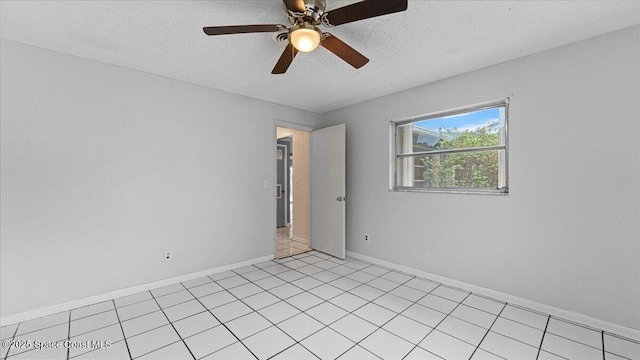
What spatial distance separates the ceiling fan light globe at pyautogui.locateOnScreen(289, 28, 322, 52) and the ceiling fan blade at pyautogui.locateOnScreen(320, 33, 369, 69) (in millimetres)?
96

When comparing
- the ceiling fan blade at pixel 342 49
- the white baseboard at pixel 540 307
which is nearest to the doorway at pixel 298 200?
the white baseboard at pixel 540 307

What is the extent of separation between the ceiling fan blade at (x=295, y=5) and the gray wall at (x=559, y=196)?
1.54 m

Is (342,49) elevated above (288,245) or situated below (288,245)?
above

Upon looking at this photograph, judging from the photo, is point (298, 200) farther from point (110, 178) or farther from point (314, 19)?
point (314, 19)

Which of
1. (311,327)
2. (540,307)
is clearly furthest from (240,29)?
(540,307)

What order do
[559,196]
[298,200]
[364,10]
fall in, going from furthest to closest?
[298,200], [559,196], [364,10]

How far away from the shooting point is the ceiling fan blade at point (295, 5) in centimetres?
143

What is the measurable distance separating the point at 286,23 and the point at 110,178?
2.30 meters

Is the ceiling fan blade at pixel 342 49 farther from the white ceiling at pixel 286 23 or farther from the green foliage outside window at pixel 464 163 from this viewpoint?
the green foliage outside window at pixel 464 163

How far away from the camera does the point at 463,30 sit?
2039mm

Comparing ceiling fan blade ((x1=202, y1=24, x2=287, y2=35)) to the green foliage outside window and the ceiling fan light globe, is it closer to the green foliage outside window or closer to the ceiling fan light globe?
the ceiling fan light globe

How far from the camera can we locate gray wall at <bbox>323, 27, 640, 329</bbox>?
2.01 metres

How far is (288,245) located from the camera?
4688mm

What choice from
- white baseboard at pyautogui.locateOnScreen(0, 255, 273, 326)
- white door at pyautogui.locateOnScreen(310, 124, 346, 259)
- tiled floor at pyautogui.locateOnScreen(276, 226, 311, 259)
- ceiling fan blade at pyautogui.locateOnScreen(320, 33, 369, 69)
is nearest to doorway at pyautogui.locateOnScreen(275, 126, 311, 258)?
tiled floor at pyautogui.locateOnScreen(276, 226, 311, 259)
